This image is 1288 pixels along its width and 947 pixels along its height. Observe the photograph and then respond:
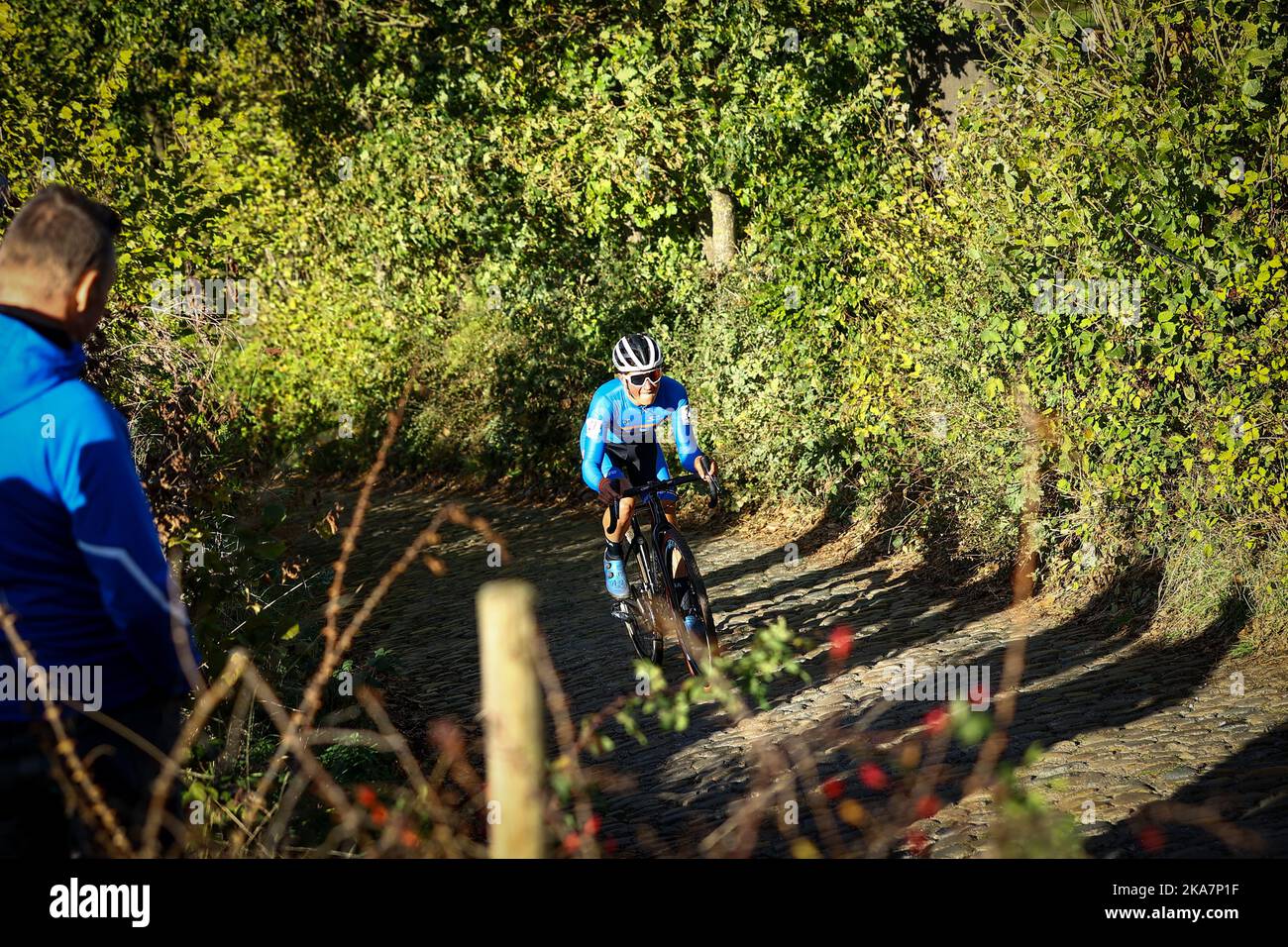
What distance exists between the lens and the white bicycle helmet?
7.70 metres

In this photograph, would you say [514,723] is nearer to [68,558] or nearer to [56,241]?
[68,558]

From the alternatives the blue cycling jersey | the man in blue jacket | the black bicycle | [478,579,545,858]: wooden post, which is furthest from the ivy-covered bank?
[478,579,545,858]: wooden post

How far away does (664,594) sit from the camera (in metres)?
7.85

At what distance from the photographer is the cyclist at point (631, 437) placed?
7746 millimetres

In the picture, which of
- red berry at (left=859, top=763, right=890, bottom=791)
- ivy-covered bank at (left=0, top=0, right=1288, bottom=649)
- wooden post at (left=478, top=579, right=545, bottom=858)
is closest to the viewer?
wooden post at (left=478, top=579, right=545, bottom=858)

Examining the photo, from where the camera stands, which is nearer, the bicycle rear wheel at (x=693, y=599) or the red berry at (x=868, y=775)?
the red berry at (x=868, y=775)

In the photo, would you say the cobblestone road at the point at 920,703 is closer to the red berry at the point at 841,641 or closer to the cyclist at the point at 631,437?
the red berry at the point at 841,641

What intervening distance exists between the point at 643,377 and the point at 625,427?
547mm

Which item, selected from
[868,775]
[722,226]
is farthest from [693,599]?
[722,226]

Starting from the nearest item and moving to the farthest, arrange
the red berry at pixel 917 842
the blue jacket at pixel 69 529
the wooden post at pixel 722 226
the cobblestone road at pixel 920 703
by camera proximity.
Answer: the blue jacket at pixel 69 529, the red berry at pixel 917 842, the cobblestone road at pixel 920 703, the wooden post at pixel 722 226

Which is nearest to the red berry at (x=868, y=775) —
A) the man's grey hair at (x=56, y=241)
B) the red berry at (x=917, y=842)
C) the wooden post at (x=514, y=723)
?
the red berry at (x=917, y=842)

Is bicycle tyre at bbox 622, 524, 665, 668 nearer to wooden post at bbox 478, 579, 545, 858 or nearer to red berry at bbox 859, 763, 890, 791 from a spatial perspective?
red berry at bbox 859, 763, 890, 791

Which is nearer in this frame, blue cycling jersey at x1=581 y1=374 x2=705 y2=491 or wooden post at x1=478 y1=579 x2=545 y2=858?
wooden post at x1=478 y1=579 x2=545 y2=858

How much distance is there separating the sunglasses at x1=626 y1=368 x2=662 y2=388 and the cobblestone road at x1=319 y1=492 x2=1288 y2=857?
2029 mm
